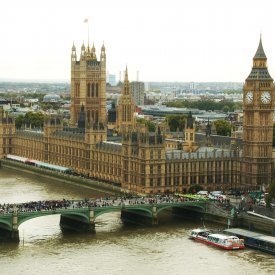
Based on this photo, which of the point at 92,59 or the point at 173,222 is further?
the point at 92,59

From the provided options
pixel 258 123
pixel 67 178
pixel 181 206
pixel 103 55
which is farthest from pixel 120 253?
pixel 103 55

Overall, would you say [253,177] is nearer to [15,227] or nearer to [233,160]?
[233,160]

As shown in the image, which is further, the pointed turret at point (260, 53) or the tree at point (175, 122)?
the tree at point (175, 122)

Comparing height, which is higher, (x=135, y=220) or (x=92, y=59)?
(x=92, y=59)

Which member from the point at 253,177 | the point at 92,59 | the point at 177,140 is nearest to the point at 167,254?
the point at 253,177

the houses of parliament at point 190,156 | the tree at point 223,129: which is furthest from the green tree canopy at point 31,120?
the houses of parliament at point 190,156

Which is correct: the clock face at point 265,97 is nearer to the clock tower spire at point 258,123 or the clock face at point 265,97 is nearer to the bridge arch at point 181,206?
the clock tower spire at point 258,123
